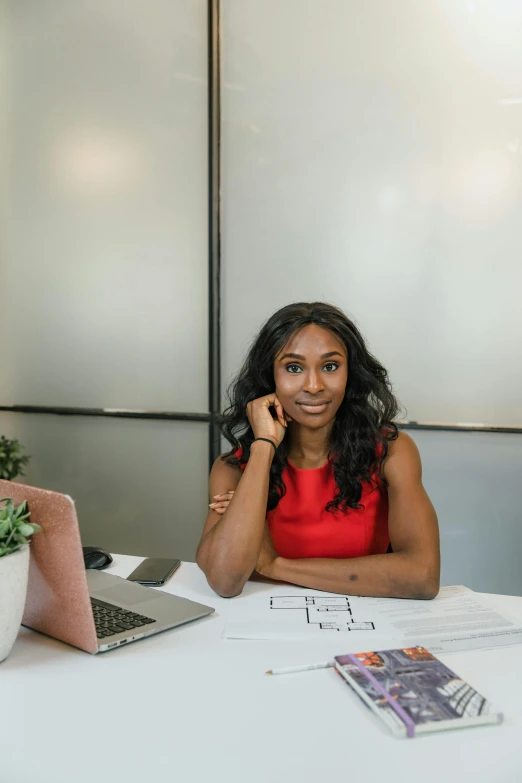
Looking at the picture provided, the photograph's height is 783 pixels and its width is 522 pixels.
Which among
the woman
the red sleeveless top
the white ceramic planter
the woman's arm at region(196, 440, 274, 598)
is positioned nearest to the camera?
the white ceramic planter

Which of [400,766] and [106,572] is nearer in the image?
[400,766]

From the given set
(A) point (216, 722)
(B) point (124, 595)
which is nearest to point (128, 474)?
(B) point (124, 595)

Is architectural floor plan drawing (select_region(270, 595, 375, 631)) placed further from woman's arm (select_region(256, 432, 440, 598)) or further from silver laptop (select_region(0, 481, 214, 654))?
silver laptop (select_region(0, 481, 214, 654))

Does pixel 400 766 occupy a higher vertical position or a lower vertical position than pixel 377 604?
higher

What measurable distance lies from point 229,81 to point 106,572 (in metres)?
2.26

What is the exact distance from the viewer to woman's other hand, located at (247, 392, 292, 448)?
191 centimetres

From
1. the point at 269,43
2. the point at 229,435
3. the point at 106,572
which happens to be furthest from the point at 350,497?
the point at 269,43

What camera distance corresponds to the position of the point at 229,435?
6.99ft

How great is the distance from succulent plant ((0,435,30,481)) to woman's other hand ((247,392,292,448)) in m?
1.65

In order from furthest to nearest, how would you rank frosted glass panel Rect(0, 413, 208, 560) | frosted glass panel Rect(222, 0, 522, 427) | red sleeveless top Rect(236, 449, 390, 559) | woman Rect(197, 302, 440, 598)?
frosted glass panel Rect(0, 413, 208, 560), frosted glass panel Rect(222, 0, 522, 427), red sleeveless top Rect(236, 449, 390, 559), woman Rect(197, 302, 440, 598)

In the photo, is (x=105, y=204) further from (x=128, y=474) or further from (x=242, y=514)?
(x=242, y=514)

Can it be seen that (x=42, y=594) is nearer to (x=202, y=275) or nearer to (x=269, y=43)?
(x=202, y=275)

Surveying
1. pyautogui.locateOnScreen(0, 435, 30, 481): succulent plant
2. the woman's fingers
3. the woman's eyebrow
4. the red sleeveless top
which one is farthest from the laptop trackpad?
pyautogui.locateOnScreen(0, 435, 30, 481): succulent plant

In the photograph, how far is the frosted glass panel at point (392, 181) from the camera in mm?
2771
